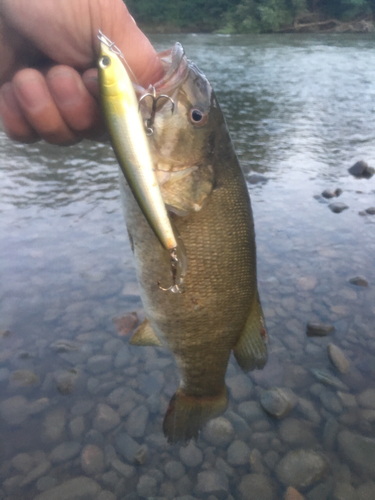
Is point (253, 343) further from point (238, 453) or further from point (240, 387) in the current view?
point (240, 387)

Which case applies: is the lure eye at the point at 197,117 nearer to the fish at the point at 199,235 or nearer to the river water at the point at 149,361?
the fish at the point at 199,235

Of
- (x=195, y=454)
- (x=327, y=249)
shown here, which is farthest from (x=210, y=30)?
(x=195, y=454)

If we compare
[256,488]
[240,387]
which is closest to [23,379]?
[240,387]

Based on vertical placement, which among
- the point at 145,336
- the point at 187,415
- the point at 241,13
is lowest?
the point at 187,415

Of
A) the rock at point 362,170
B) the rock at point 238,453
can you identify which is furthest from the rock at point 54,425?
the rock at point 362,170

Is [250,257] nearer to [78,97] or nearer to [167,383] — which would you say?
[78,97]

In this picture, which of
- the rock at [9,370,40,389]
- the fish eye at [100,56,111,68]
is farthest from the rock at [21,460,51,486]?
the fish eye at [100,56,111,68]
